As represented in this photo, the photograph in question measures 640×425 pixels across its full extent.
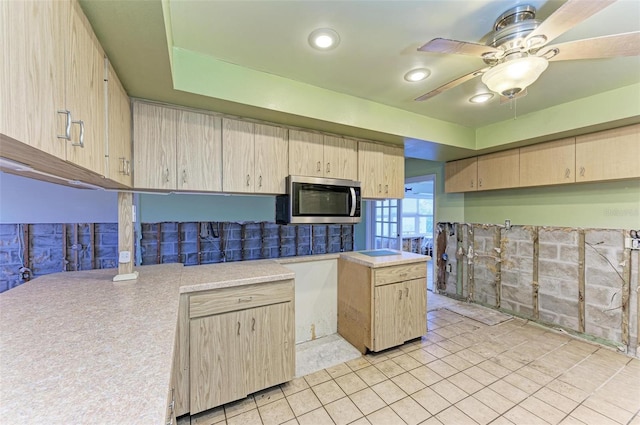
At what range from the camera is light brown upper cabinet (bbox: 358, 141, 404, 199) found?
278cm

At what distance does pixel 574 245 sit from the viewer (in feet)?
9.27

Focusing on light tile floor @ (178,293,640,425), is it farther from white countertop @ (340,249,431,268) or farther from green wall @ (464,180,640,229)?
green wall @ (464,180,640,229)

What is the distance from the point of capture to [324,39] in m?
1.56

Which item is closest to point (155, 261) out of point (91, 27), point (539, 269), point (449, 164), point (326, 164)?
point (326, 164)

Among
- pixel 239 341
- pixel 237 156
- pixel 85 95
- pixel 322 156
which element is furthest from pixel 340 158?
pixel 85 95

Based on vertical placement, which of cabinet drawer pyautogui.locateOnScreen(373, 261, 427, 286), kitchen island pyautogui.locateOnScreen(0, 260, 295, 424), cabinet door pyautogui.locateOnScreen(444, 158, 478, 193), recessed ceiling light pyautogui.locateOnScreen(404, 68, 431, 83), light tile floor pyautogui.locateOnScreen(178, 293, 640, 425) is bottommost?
light tile floor pyautogui.locateOnScreen(178, 293, 640, 425)

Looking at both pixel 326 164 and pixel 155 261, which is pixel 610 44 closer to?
pixel 326 164

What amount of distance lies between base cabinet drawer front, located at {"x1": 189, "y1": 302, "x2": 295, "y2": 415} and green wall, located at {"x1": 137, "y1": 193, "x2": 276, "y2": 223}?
2.17 metres

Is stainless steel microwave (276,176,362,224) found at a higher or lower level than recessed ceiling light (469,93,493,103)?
lower

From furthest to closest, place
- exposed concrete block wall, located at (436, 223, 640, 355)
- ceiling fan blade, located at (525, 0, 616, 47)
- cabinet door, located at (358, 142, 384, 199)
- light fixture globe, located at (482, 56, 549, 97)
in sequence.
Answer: cabinet door, located at (358, 142, 384, 199), exposed concrete block wall, located at (436, 223, 640, 355), light fixture globe, located at (482, 56, 549, 97), ceiling fan blade, located at (525, 0, 616, 47)

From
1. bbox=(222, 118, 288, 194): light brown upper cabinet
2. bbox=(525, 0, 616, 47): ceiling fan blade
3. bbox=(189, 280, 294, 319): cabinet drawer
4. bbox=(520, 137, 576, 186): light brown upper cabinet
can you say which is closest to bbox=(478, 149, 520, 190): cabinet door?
bbox=(520, 137, 576, 186): light brown upper cabinet

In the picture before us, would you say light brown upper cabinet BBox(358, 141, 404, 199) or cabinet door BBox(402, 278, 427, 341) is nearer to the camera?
cabinet door BBox(402, 278, 427, 341)

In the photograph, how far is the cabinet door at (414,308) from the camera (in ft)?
8.50

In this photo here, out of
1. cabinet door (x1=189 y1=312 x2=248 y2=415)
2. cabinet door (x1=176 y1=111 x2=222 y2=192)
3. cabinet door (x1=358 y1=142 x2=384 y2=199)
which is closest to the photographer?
cabinet door (x1=189 y1=312 x2=248 y2=415)
